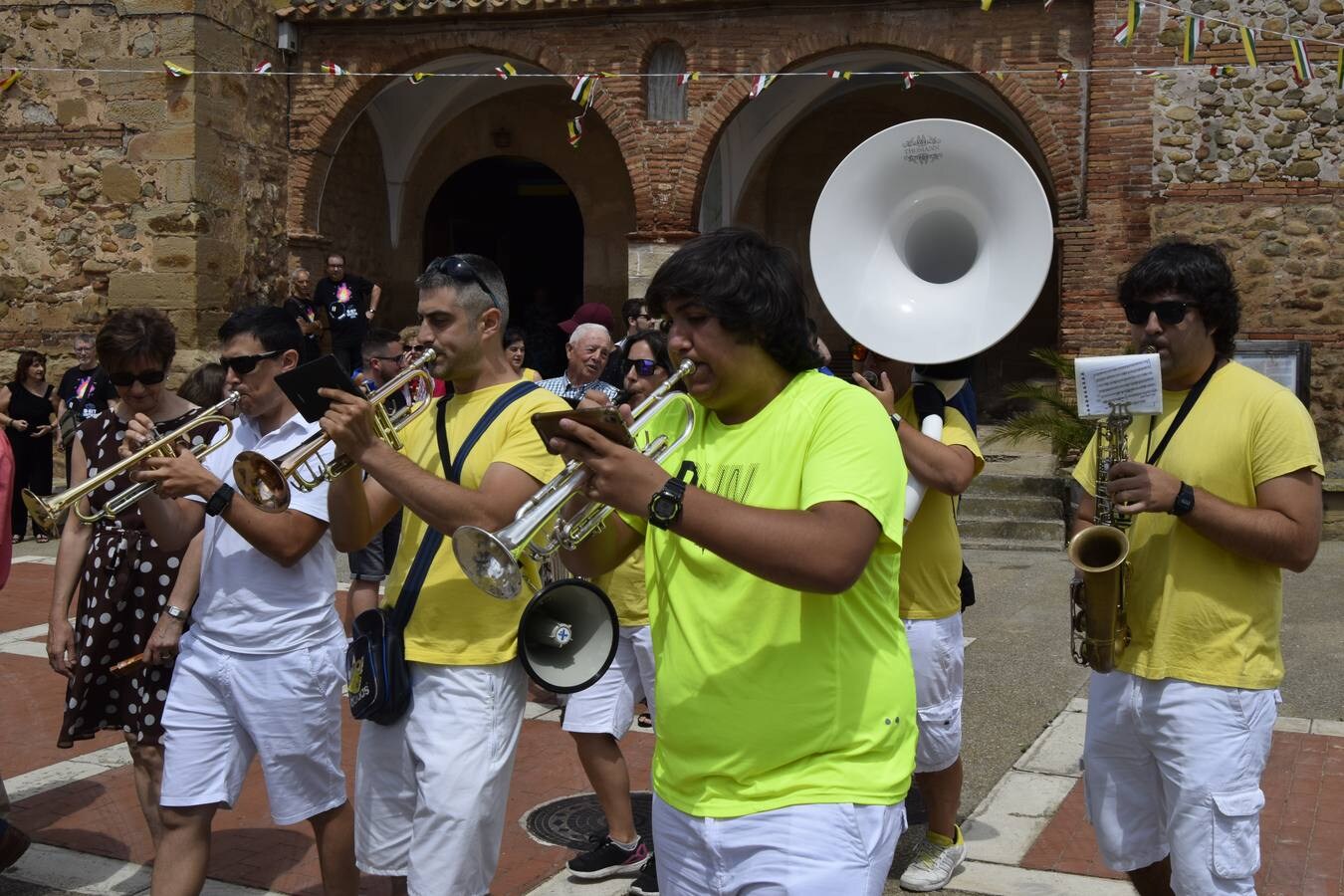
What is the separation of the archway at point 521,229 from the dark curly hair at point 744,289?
1621cm

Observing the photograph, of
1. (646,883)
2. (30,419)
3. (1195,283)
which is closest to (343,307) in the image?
(30,419)

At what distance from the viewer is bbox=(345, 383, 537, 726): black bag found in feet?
10.9

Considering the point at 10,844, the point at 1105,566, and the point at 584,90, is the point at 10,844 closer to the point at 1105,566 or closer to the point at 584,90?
the point at 1105,566

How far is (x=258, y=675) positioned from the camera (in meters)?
3.79

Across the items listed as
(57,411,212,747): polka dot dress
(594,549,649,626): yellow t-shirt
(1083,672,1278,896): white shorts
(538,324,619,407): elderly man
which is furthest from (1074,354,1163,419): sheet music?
(538,324,619,407): elderly man

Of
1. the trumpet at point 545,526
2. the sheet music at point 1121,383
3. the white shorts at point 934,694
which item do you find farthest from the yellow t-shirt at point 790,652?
the white shorts at point 934,694

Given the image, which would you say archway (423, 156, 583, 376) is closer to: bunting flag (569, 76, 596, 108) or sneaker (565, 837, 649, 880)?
bunting flag (569, 76, 596, 108)

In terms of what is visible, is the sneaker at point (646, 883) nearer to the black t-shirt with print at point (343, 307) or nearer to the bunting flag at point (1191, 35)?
the bunting flag at point (1191, 35)

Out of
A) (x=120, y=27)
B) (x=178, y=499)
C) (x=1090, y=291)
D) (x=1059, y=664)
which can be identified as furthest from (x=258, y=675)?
(x=120, y=27)

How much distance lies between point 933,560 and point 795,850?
2.08 metres

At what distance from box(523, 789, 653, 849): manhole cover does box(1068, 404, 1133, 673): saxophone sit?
1.91m

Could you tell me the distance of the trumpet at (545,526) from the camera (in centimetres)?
251

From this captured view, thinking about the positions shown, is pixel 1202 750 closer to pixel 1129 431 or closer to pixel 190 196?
pixel 1129 431

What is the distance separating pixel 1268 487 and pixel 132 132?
1335cm
